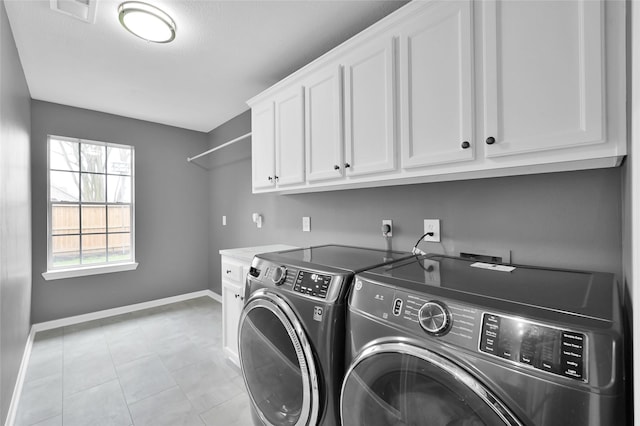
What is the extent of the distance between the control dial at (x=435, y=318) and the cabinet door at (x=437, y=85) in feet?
2.24

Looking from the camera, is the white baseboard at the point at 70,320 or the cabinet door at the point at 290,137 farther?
the cabinet door at the point at 290,137

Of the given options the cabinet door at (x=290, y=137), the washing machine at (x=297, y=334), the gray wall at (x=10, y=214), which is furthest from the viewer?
the cabinet door at (x=290, y=137)

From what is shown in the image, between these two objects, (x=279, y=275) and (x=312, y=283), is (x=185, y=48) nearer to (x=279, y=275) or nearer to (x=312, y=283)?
(x=279, y=275)

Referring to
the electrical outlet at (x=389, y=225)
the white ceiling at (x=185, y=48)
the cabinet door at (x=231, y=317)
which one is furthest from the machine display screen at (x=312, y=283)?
the white ceiling at (x=185, y=48)

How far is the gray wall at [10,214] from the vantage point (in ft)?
5.14

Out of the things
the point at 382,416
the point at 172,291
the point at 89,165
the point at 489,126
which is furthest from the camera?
the point at 172,291

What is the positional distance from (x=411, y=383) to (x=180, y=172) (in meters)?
4.08

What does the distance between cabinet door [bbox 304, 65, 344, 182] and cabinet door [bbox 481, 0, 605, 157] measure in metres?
0.81

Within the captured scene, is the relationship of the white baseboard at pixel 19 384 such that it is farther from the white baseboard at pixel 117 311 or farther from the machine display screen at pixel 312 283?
the machine display screen at pixel 312 283

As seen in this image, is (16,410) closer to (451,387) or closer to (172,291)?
(172,291)

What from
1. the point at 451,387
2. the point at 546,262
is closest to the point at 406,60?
the point at 546,262

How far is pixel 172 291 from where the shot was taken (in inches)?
157

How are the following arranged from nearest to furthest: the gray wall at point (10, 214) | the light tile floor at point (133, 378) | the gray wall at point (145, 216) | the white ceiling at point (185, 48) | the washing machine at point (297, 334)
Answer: the washing machine at point (297, 334)
the gray wall at point (10, 214)
the white ceiling at point (185, 48)
the light tile floor at point (133, 378)
the gray wall at point (145, 216)

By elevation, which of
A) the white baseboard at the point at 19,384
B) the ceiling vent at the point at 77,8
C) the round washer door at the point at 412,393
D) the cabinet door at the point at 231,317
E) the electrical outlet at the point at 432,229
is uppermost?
the ceiling vent at the point at 77,8
